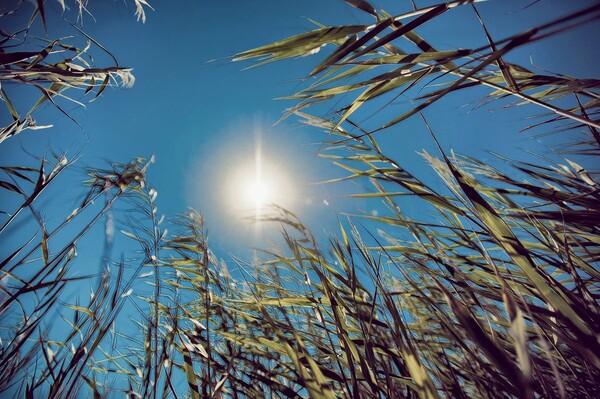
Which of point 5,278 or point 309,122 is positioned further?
point 309,122

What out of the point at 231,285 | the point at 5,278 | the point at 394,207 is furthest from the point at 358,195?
the point at 5,278

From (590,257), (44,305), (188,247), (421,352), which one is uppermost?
(188,247)

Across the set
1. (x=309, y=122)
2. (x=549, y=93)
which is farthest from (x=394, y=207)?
(x=549, y=93)

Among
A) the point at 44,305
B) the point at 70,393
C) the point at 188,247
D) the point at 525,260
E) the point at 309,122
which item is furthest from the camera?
the point at 188,247

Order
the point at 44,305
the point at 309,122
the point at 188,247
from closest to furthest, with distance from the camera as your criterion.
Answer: the point at 44,305
the point at 309,122
the point at 188,247

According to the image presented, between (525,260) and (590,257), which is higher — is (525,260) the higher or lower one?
the lower one

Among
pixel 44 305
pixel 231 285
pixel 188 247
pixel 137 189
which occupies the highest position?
pixel 137 189

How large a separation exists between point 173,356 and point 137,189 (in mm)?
717

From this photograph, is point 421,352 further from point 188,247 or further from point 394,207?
point 188,247

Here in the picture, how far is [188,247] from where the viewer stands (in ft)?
3.96

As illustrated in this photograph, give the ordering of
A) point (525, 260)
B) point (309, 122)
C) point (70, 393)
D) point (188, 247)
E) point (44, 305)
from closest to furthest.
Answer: point (525, 260) → point (70, 393) → point (44, 305) → point (309, 122) → point (188, 247)

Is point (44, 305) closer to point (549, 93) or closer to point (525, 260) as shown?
point (525, 260)

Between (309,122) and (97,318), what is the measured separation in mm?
840

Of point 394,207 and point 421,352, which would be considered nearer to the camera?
point 421,352
